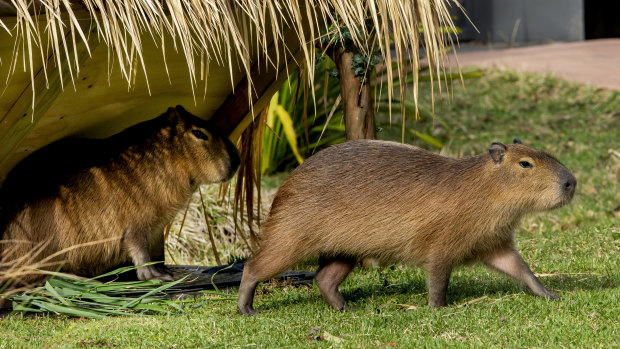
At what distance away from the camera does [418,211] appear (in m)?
4.22

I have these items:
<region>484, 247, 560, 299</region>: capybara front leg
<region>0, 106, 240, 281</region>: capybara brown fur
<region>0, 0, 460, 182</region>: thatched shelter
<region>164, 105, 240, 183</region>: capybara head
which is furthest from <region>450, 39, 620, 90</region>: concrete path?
<region>0, 106, 240, 281</region>: capybara brown fur

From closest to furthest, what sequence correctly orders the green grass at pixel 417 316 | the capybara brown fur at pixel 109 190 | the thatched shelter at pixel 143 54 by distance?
1. the green grass at pixel 417 316
2. the thatched shelter at pixel 143 54
3. the capybara brown fur at pixel 109 190

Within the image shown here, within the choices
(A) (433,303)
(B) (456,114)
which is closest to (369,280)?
(A) (433,303)

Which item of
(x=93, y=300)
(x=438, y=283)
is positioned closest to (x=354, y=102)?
(x=438, y=283)

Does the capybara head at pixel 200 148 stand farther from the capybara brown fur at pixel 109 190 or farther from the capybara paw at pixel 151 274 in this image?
the capybara paw at pixel 151 274

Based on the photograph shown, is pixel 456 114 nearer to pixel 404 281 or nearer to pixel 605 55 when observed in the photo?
pixel 605 55

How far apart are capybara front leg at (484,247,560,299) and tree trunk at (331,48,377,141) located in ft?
3.95

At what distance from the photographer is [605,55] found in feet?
41.4

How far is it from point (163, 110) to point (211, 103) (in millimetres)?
322

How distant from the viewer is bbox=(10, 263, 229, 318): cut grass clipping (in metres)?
4.31

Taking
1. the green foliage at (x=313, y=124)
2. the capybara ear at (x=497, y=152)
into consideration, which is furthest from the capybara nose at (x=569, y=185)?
the green foliage at (x=313, y=124)

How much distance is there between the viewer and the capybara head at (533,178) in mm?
4133

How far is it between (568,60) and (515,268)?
884 cm

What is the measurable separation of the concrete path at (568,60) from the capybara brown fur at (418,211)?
7.56 metres
